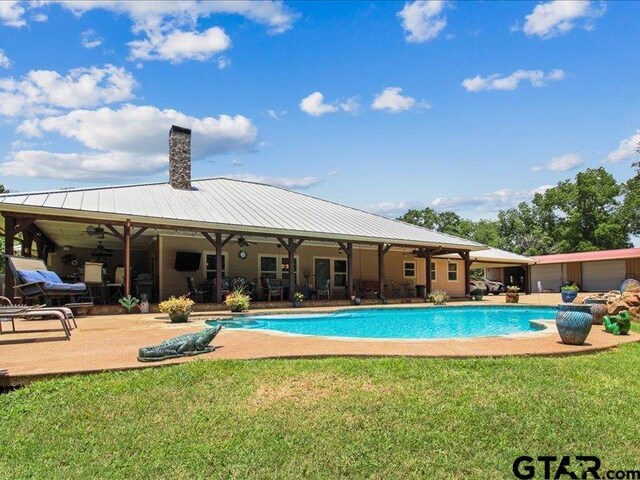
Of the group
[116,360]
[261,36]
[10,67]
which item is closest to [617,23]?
[261,36]

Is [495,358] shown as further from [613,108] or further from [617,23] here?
[613,108]

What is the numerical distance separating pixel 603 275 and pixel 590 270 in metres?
1.04

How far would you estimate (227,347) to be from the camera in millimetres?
6395

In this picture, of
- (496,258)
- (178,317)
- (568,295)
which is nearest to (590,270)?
(496,258)

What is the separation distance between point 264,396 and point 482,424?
1.95 meters

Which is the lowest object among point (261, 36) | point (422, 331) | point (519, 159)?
point (422, 331)

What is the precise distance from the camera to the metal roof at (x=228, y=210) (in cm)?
1248

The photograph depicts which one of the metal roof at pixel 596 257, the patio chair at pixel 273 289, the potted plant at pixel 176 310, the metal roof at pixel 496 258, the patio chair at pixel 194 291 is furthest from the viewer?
the metal roof at pixel 596 257

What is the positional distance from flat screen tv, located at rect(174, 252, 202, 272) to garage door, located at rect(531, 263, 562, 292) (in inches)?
1037

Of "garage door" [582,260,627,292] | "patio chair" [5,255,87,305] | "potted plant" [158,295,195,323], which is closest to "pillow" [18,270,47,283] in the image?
"patio chair" [5,255,87,305]

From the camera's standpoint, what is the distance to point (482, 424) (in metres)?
3.90

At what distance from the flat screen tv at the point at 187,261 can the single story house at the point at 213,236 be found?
0.04m

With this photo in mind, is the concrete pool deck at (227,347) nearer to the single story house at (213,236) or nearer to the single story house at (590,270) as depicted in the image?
the single story house at (213,236)

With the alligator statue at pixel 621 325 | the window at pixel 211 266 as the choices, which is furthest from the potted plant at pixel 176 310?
the alligator statue at pixel 621 325
